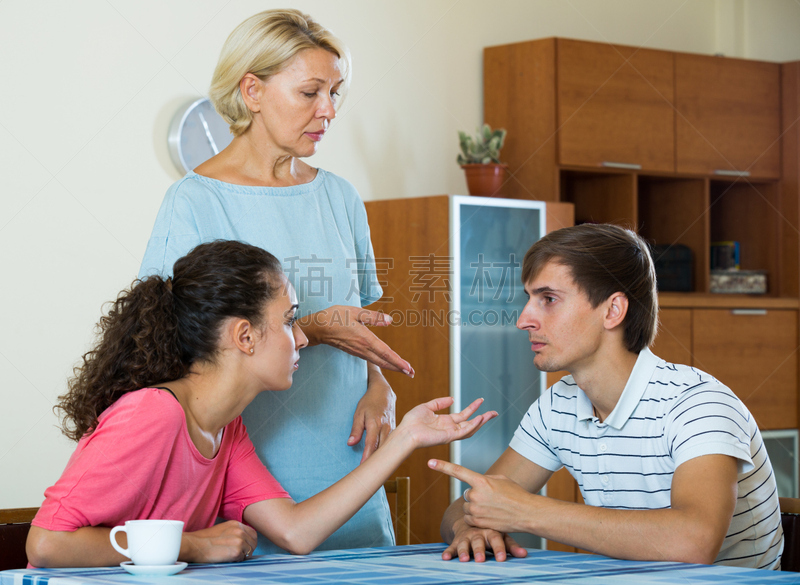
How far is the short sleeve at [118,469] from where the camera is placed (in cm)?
105

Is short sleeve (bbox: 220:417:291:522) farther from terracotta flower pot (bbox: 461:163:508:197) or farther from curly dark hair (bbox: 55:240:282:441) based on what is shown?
terracotta flower pot (bbox: 461:163:508:197)

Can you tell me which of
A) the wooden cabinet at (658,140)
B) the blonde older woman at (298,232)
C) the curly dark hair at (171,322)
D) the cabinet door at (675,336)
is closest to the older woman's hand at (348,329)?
the blonde older woman at (298,232)

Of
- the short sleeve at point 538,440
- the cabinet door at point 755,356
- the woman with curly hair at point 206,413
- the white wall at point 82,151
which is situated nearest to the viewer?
the woman with curly hair at point 206,413

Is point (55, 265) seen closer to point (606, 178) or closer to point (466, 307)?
point (466, 307)

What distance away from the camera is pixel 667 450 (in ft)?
4.33

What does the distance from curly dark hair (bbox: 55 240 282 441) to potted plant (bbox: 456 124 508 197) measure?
6.62 feet

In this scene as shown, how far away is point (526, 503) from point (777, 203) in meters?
3.06

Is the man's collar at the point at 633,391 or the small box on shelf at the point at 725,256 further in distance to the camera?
the small box on shelf at the point at 725,256

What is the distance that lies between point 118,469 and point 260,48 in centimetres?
74

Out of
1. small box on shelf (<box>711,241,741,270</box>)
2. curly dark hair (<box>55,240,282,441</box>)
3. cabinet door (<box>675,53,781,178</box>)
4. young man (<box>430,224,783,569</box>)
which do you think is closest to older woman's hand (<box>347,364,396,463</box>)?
young man (<box>430,224,783,569</box>)

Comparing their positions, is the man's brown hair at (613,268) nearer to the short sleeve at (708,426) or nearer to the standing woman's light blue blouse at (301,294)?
the short sleeve at (708,426)

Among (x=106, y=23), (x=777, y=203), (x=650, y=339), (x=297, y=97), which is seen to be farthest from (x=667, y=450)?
(x=777, y=203)

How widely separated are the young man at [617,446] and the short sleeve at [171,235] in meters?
0.53

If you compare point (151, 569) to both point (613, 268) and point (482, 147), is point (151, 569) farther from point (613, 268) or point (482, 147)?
point (482, 147)
